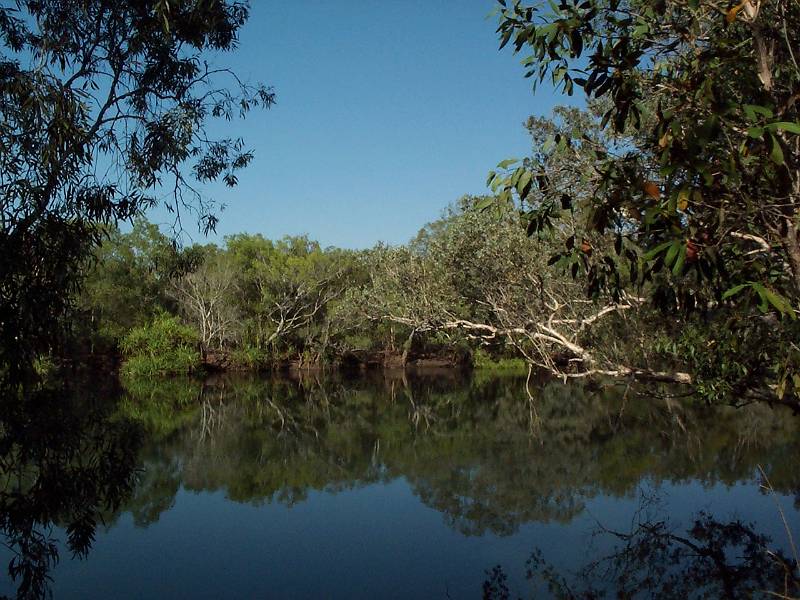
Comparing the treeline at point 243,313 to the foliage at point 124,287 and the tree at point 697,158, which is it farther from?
the tree at point 697,158

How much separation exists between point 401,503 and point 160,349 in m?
17.5

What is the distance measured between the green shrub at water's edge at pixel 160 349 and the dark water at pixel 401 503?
8.78 metres

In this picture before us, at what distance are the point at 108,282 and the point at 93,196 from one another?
21.5 meters

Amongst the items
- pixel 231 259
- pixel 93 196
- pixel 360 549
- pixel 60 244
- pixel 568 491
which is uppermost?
pixel 231 259

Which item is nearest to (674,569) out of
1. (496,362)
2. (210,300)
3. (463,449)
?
(463,449)

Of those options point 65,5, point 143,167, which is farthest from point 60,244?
point 65,5

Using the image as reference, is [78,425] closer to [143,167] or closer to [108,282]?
[143,167]

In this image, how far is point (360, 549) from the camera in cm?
735

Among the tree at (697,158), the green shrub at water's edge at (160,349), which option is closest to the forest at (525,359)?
the tree at (697,158)

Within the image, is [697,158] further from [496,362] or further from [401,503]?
[496,362]

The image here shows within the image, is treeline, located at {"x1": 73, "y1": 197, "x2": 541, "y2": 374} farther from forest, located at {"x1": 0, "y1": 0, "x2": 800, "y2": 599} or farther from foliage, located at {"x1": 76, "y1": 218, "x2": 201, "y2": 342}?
forest, located at {"x1": 0, "y1": 0, "x2": 800, "y2": 599}

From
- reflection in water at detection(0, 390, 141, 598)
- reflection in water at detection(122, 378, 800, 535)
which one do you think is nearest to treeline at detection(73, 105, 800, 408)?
reflection in water at detection(122, 378, 800, 535)

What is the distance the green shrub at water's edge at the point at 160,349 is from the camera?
79.0ft

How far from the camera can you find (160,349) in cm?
2433
